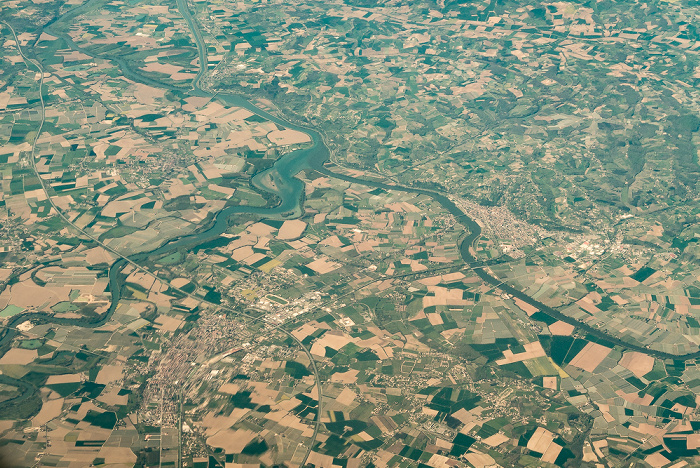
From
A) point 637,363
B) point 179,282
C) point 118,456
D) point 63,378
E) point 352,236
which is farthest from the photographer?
point 352,236

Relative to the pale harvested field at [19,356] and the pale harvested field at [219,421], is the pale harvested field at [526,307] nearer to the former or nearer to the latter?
the pale harvested field at [219,421]

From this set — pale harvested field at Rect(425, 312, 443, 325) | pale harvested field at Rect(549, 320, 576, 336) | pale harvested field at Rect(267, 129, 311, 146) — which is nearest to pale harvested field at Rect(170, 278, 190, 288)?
pale harvested field at Rect(425, 312, 443, 325)

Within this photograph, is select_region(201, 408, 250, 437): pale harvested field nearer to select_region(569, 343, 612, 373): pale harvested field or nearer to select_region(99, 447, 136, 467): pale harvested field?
select_region(99, 447, 136, 467): pale harvested field

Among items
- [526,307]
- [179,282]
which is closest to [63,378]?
[179,282]

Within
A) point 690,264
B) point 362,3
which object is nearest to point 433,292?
point 690,264

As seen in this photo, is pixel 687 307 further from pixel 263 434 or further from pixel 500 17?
pixel 500 17

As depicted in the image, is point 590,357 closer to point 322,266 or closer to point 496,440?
point 496,440
